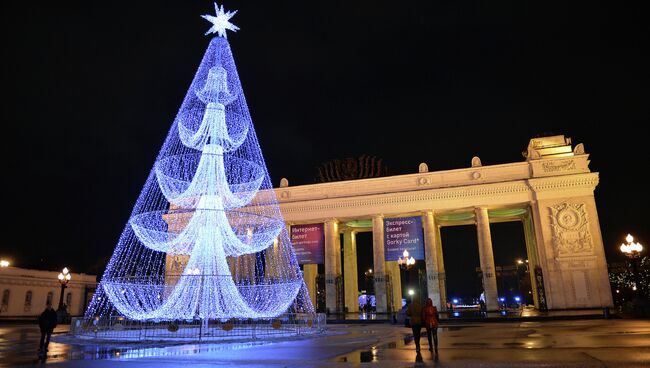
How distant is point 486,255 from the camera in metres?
39.3

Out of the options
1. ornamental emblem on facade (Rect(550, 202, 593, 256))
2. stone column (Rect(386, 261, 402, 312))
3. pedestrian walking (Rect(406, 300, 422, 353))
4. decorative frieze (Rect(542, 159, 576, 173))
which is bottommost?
pedestrian walking (Rect(406, 300, 422, 353))

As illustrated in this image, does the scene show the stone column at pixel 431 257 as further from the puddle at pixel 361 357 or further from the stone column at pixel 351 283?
the puddle at pixel 361 357

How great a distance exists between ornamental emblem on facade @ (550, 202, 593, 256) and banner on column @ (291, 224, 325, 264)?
20.1 m

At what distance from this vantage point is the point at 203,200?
18547mm

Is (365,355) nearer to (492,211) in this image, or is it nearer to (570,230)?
(570,230)

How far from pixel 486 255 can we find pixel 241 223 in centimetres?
2528

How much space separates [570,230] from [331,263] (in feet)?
69.1

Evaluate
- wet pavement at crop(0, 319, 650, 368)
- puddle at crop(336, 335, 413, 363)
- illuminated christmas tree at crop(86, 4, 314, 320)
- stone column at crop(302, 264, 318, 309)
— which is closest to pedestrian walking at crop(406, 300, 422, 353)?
wet pavement at crop(0, 319, 650, 368)

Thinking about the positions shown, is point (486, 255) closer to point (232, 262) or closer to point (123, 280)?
point (232, 262)

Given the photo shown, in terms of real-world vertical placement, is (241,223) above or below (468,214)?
below

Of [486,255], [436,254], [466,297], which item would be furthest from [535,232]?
[466,297]

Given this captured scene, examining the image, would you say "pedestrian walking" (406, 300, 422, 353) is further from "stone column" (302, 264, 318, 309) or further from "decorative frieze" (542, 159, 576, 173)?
"stone column" (302, 264, 318, 309)

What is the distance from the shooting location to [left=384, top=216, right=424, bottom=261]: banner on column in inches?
1523

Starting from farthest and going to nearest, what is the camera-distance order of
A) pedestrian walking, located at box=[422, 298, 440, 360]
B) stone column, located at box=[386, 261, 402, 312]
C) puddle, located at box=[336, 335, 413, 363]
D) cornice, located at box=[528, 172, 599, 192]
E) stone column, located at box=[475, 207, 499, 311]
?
stone column, located at box=[386, 261, 402, 312] < stone column, located at box=[475, 207, 499, 311] < cornice, located at box=[528, 172, 599, 192] < pedestrian walking, located at box=[422, 298, 440, 360] < puddle, located at box=[336, 335, 413, 363]
